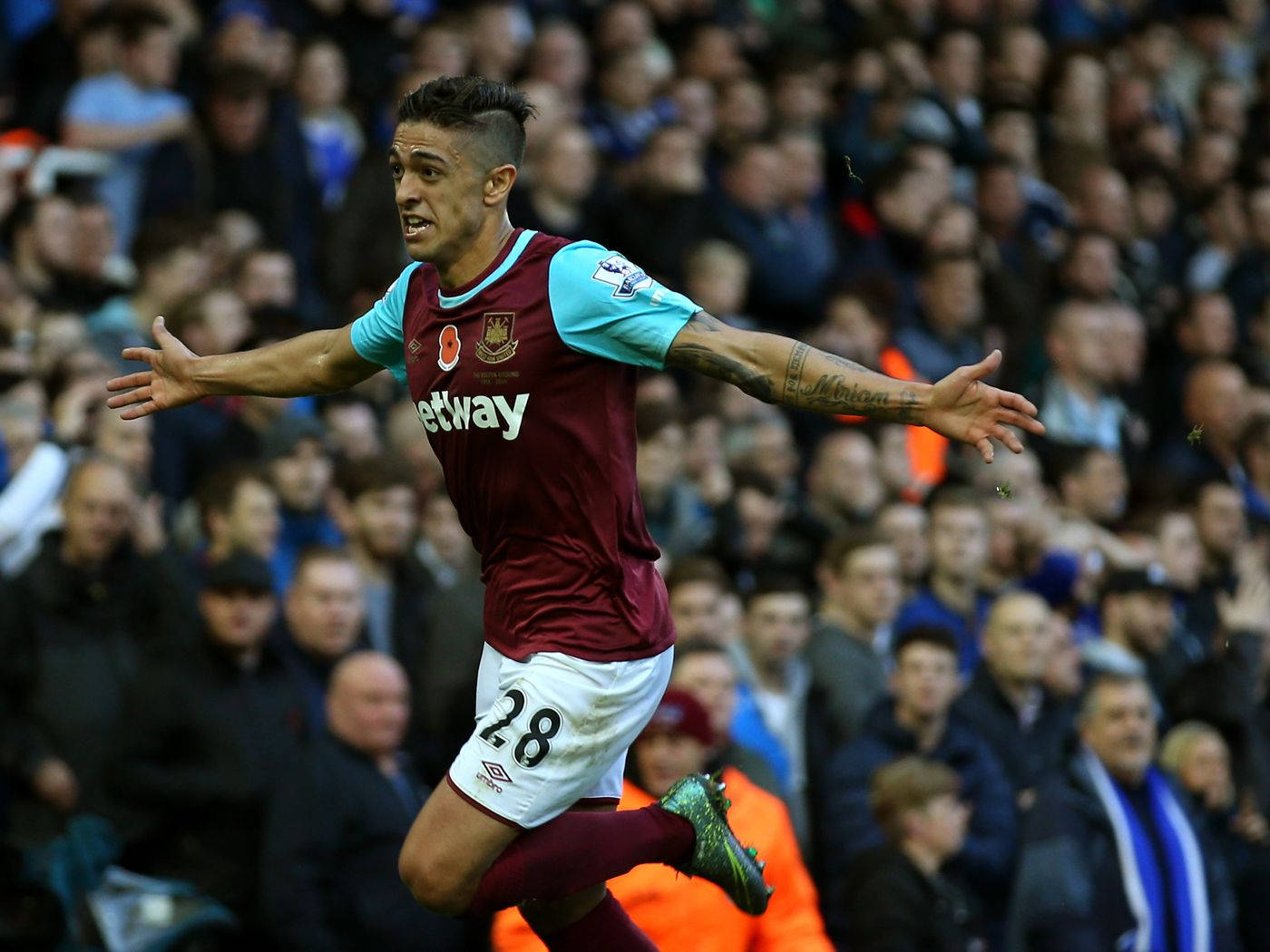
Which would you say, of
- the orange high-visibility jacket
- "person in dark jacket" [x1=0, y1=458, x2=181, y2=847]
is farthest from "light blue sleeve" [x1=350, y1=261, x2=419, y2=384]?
"person in dark jacket" [x1=0, y1=458, x2=181, y2=847]

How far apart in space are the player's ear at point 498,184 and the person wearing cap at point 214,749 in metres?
2.88

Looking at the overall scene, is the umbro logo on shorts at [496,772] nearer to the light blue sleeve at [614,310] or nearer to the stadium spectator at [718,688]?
the light blue sleeve at [614,310]

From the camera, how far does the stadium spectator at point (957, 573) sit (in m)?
10.0

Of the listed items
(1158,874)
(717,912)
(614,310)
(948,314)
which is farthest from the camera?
(948,314)

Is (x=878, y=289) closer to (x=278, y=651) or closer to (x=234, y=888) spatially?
(x=278, y=651)

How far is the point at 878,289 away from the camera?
12.6 metres

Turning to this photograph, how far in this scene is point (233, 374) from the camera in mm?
6230

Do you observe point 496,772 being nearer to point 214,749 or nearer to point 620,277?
point 620,277

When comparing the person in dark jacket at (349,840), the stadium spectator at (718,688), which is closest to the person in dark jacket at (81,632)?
the person in dark jacket at (349,840)

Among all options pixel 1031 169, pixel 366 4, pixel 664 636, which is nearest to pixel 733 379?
pixel 664 636

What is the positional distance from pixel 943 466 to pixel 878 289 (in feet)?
3.83

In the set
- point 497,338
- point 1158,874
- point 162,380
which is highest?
point 497,338

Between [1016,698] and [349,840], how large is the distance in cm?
303

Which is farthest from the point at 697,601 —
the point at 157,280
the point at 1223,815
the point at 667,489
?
the point at 157,280
